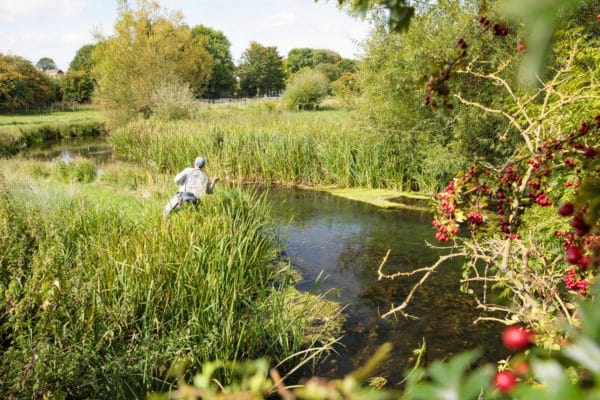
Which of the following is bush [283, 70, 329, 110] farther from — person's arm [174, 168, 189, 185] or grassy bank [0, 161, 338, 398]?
grassy bank [0, 161, 338, 398]

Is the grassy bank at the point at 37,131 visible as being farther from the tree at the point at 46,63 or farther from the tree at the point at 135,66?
the tree at the point at 46,63

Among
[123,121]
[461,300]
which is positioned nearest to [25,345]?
[461,300]

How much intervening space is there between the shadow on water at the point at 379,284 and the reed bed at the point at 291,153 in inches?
84.4

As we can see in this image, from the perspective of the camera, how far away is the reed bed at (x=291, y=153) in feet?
45.8

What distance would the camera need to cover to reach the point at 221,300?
5012 mm

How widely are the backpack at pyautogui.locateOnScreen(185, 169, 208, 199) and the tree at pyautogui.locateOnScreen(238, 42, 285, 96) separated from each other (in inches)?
2401

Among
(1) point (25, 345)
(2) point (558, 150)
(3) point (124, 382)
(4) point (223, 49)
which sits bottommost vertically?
(3) point (124, 382)

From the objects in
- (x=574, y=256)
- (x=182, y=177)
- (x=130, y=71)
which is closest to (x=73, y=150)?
(x=130, y=71)

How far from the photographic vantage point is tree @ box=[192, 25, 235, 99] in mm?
60969

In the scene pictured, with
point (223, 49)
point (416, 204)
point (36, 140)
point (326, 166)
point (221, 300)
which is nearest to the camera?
point (221, 300)

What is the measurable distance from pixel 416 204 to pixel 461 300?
569 centimetres

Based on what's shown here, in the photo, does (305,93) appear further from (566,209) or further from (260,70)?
(260,70)

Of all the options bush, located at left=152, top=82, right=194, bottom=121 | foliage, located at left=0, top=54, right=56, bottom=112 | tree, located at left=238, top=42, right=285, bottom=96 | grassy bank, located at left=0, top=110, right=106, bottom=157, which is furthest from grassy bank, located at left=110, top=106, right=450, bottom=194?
tree, located at left=238, top=42, right=285, bottom=96

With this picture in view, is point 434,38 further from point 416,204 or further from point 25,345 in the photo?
point 25,345
